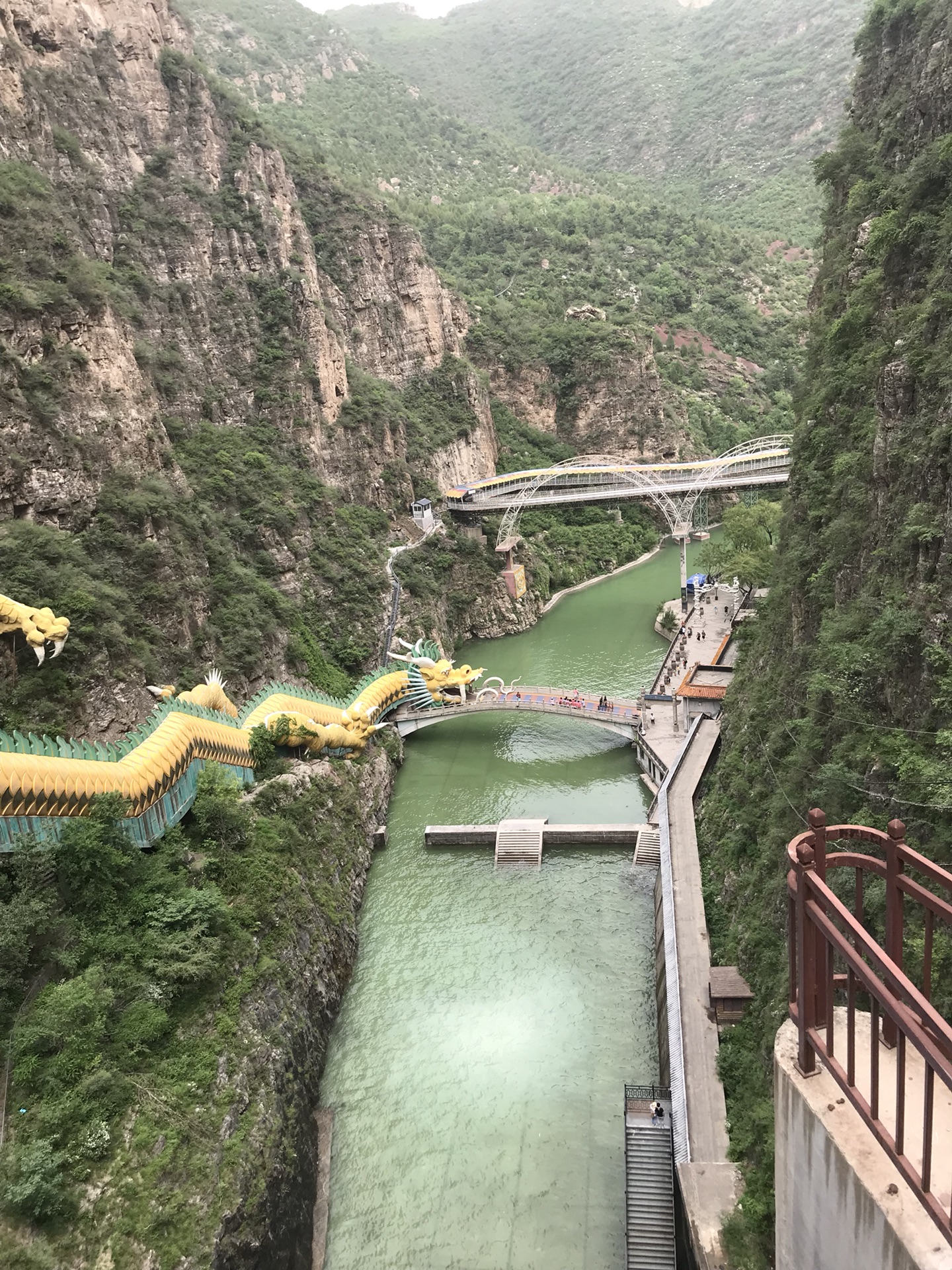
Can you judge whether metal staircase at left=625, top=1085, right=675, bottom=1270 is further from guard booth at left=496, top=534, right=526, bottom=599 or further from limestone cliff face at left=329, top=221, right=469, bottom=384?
limestone cliff face at left=329, top=221, right=469, bottom=384

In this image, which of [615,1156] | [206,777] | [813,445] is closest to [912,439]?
[813,445]

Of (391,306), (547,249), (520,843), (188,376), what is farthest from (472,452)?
(520,843)

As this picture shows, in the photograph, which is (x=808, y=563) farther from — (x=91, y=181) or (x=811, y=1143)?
(x=91, y=181)

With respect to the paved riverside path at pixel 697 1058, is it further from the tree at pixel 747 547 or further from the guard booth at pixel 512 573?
the guard booth at pixel 512 573

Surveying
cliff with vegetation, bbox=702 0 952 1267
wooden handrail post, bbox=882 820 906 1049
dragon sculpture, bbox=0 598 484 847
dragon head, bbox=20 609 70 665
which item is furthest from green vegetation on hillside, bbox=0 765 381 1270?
wooden handrail post, bbox=882 820 906 1049

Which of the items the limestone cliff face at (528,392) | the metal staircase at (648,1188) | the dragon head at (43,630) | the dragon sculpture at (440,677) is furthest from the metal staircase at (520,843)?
the limestone cliff face at (528,392)

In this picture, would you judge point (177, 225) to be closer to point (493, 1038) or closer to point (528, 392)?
point (528, 392)
